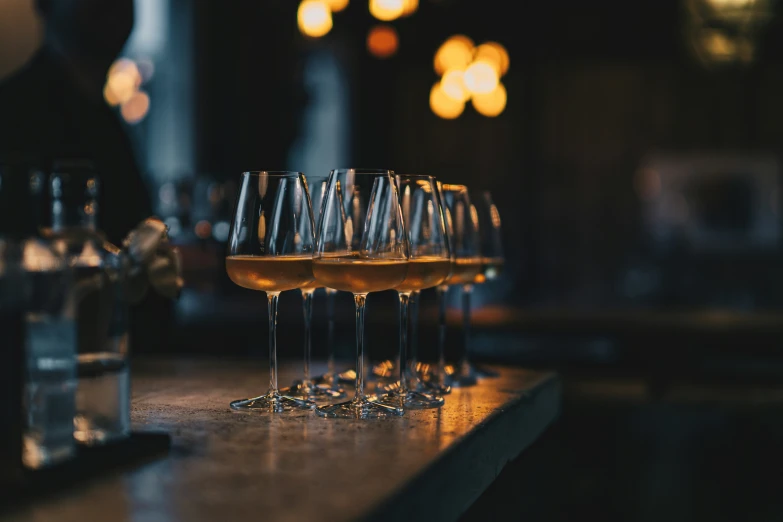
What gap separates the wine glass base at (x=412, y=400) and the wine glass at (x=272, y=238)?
131 millimetres

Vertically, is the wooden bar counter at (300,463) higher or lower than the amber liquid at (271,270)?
lower

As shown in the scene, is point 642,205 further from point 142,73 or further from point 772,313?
point 142,73

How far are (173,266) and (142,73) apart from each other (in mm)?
5371

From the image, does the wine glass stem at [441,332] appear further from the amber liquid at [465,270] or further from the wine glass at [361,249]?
the wine glass at [361,249]

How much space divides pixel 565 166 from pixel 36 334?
740cm

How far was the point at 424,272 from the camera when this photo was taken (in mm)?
1448

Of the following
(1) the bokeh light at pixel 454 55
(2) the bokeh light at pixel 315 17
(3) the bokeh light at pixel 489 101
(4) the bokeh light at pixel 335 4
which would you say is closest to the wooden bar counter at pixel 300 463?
(2) the bokeh light at pixel 315 17

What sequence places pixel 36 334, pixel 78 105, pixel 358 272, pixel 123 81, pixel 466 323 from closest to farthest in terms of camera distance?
pixel 36 334, pixel 358 272, pixel 466 323, pixel 78 105, pixel 123 81

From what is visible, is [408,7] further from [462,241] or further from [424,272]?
[424,272]

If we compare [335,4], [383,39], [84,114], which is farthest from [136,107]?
[84,114]

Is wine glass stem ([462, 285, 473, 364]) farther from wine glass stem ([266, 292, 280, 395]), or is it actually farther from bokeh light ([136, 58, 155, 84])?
bokeh light ([136, 58, 155, 84])

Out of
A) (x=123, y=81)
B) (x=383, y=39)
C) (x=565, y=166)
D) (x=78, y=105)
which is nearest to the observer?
(x=78, y=105)

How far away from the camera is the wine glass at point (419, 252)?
56.6 inches

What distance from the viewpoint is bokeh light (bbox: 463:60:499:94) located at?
17.4 ft
